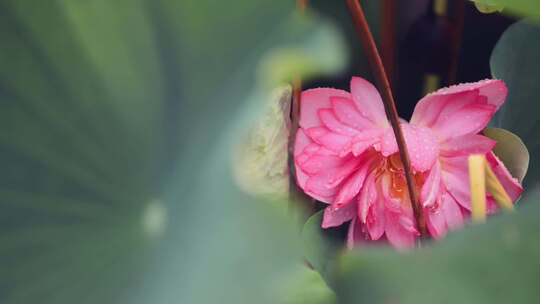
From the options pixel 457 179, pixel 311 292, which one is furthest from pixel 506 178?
pixel 311 292

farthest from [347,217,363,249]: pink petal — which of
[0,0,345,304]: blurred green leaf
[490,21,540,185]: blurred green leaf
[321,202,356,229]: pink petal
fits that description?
[0,0,345,304]: blurred green leaf

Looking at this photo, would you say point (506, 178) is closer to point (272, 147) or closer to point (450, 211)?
point (450, 211)

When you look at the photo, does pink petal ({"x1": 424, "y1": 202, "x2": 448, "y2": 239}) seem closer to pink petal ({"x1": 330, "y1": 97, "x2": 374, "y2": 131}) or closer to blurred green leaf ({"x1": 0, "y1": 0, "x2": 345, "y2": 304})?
pink petal ({"x1": 330, "y1": 97, "x2": 374, "y2": 131})

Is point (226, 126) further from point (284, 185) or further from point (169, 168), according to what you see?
point (284, 185)

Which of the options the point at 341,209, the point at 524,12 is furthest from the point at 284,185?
the point at 524,12

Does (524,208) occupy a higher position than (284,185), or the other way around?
(524,208)

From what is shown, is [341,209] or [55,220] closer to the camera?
[55,220]

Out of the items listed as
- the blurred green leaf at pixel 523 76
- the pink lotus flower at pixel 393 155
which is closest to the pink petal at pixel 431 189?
the pink lotus flower at pixel 393 155

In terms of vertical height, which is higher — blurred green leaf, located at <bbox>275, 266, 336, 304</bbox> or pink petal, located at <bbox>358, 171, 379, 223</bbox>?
blurred green leaf, located at <bbox>275, 266, 336, 304</bbox>
